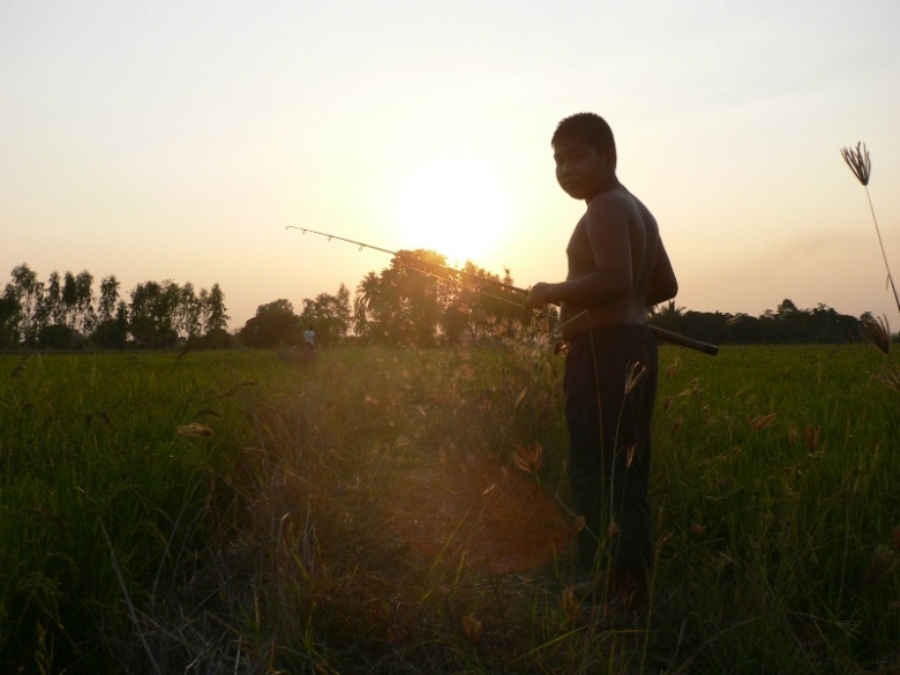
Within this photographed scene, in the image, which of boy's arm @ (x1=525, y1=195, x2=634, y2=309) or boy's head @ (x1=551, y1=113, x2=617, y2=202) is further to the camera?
boy's head @ (x1=551, y1=113, x2=617, y2=202)

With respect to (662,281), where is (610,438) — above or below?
below

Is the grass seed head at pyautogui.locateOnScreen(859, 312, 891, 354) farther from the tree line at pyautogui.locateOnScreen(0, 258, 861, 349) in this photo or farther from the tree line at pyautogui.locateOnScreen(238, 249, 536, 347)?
the tree line at pyautogui.locateOnScreen(238, 249, 536, 347)

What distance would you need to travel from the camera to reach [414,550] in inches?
126

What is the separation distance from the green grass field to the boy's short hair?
3.81 feet

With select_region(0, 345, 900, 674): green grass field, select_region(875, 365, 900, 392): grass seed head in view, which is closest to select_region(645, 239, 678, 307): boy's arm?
select_region(0, 345, 900, 674): green grass field

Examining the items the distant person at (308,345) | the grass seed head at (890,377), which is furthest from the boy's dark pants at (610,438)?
the distant person at (308,345)

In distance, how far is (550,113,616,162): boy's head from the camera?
2.89 metres

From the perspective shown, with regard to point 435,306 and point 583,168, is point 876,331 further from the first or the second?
point 435,306

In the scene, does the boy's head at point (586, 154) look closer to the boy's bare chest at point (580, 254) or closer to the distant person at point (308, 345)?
the boy's bare chest at point (580, 254)

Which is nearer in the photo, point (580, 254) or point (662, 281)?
point (580, 254)

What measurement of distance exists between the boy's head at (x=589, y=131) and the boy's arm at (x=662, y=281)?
50cm

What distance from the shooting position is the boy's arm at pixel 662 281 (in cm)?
316

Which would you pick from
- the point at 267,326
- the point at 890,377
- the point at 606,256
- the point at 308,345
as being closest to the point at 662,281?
the point at 606,256

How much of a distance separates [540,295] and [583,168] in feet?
1.63
